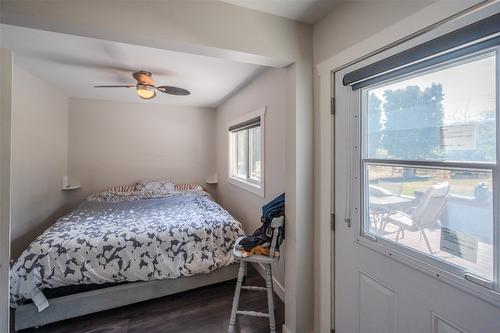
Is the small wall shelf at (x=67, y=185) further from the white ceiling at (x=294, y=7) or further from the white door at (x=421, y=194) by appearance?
the white door at (x=421, y=194)

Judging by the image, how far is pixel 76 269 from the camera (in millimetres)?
1841

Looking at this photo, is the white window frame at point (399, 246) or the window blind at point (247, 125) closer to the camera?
the white window frame at point (399, 246)

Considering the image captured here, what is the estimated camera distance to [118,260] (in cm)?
197

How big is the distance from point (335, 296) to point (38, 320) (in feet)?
7.59

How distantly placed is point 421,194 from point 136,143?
4436mm

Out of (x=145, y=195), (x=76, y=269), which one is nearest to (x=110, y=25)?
(x=76, y=269)

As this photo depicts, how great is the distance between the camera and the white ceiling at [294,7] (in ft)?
4.58

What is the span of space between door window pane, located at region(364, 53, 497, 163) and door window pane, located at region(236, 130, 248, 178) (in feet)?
7.61

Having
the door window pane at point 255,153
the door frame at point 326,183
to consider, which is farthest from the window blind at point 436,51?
the door window pane at point 255,153

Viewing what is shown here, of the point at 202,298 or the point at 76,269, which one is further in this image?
the point at 202,298

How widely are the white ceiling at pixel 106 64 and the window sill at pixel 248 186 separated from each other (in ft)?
4.63

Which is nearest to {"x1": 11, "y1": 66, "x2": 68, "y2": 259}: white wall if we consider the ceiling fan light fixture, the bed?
the bed

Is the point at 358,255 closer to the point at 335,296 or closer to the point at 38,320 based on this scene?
the point at 335,296

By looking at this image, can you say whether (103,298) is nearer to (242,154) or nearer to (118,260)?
(118,260)
